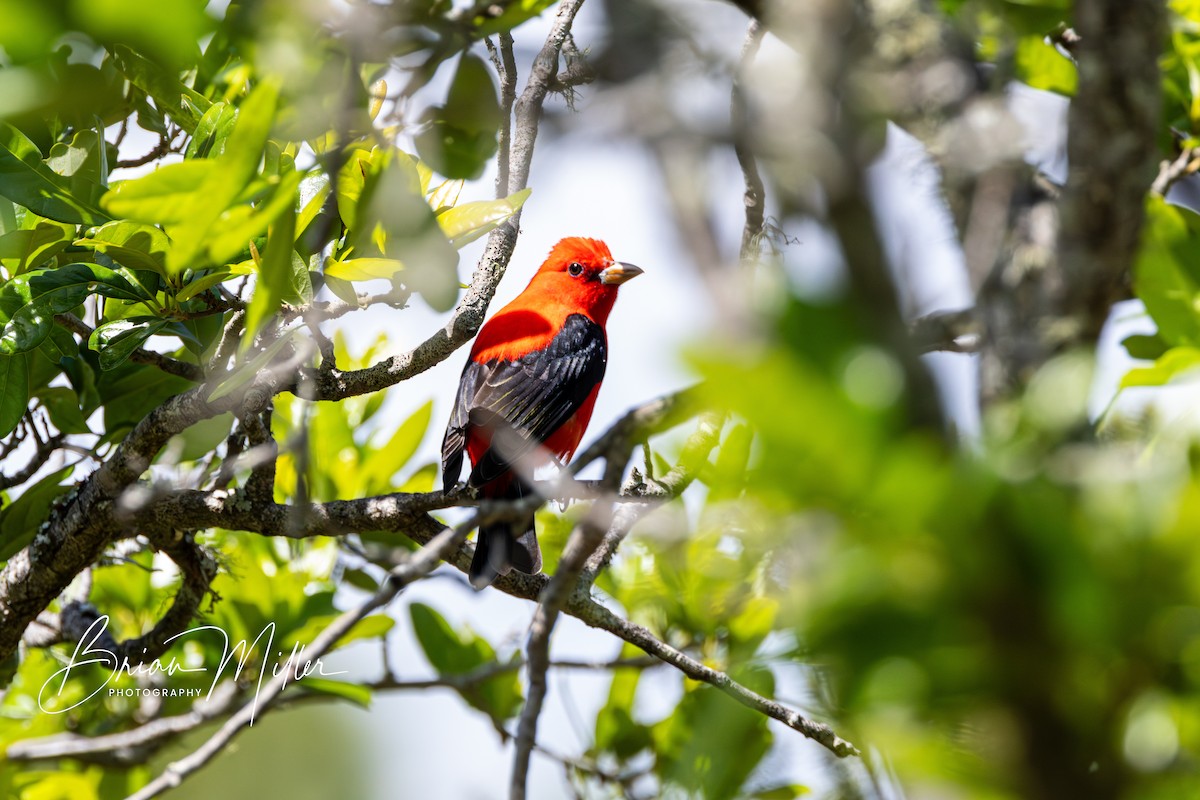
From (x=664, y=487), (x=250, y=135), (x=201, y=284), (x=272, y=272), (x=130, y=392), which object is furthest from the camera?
(x=130, y=392)

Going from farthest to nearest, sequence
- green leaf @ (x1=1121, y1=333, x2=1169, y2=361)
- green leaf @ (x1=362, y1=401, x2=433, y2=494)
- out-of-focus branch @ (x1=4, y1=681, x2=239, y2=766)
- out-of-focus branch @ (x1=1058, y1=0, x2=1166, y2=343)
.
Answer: green leaf @ (x1=362, y1=401, x2=433, y2=494)
green leaf @ (x1=1121, y1=333, x2=1169, y2=361)
out-of-focus branch @ (x1=4, y1=681, x2=239, y2=766)
out-of-focus branch @ (x1=1058, y1=0, x2=1166, y2=343)

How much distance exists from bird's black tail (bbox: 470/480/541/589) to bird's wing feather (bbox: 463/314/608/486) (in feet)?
1.51

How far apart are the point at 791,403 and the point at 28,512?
117 inches

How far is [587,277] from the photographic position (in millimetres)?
5707

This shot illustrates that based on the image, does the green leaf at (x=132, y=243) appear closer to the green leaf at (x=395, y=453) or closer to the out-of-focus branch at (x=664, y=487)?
the out-of-focus branch at (x=664, y=487)

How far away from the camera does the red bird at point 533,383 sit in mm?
3883

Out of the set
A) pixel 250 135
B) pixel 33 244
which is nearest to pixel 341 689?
pixel 33 244

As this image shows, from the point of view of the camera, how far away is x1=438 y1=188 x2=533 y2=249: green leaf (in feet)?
7.13

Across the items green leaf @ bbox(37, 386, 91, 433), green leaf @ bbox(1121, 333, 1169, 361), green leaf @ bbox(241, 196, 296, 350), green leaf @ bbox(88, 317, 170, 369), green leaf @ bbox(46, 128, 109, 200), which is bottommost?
green leaf @ bbox(1121, 333, 1169, 361)

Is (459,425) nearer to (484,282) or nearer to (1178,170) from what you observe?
(484,282)

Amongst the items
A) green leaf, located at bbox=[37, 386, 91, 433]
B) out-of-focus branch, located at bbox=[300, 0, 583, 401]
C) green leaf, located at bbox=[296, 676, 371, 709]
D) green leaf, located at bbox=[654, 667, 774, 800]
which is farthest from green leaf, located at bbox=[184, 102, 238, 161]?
green leaf, located at bbox=[654, 667, 774, 800]

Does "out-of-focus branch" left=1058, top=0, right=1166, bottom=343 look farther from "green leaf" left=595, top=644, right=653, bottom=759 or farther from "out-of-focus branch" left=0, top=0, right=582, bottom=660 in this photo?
"green leaf" left=595, top=644, right=653, bottom=759

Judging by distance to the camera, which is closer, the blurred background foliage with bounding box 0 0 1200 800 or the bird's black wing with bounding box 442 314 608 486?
the blurred background foliage with bounding box 0 0 1200 800

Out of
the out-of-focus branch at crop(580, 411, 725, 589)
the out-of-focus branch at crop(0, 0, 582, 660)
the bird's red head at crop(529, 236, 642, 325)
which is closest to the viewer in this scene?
the out-of-focus branch at crop(580, 411, 725, 589)
